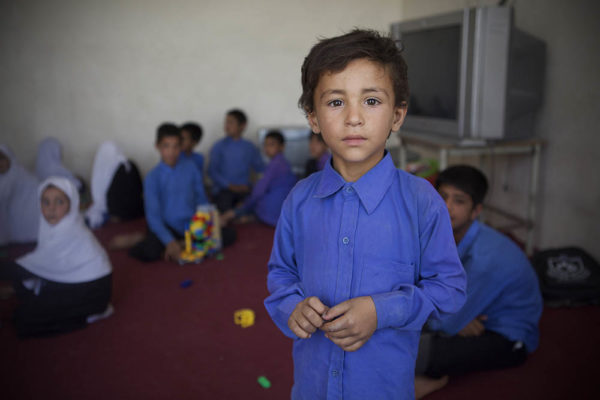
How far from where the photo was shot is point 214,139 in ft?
19.3

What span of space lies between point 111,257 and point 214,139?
260 cm

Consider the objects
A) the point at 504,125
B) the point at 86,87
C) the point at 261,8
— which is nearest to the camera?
the point at 504,125

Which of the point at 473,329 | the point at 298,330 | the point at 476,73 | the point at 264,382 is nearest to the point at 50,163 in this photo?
the point at 264,382

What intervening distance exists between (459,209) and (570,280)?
119 cm

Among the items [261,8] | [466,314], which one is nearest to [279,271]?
[466,314]

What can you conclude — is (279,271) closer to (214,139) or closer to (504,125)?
(504,125)

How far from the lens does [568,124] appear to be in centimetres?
307

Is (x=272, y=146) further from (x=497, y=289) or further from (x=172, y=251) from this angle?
(x=497, y=289)

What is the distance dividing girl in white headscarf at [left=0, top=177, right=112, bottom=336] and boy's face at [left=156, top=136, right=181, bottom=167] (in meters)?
1.19

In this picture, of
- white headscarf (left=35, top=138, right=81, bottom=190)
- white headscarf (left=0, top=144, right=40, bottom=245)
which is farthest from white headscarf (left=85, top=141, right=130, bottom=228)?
white headscarf (left=0, top=144, right=40, bottom=245)

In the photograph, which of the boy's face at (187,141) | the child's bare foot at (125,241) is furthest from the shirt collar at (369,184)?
the boy's face at (187,141)

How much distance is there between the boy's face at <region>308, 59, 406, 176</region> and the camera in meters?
0.98

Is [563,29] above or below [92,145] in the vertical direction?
above

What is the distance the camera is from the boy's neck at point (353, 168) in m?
Answer: 1.09
